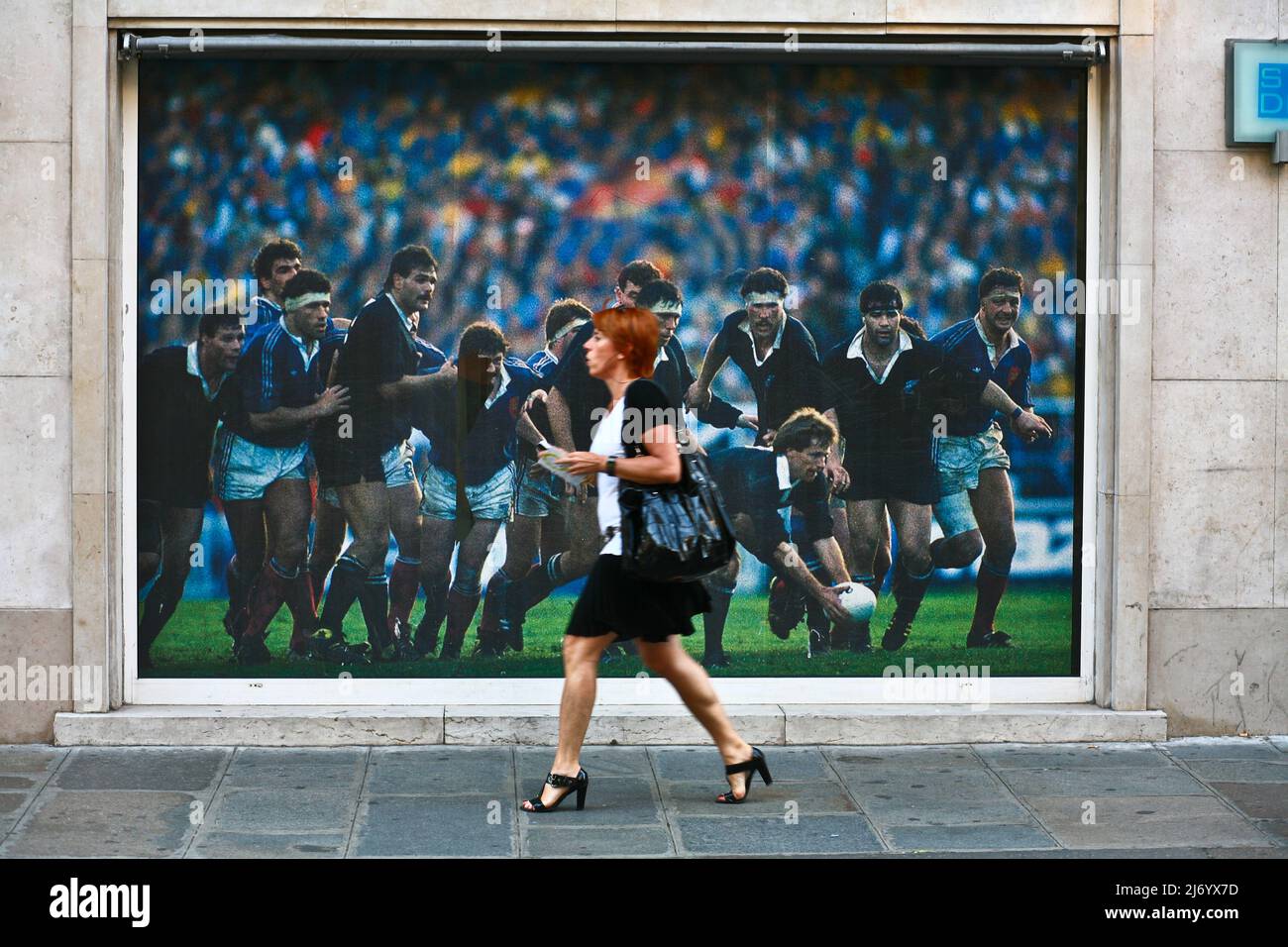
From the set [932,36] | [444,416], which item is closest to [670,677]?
[444,416]

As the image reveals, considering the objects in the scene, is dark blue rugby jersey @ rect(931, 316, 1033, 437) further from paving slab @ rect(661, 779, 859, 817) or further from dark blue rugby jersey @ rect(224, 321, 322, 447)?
dark blue rugby jersey @ rect(224, 321, 322, 447)

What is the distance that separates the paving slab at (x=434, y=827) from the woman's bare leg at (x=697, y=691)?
0.81 m

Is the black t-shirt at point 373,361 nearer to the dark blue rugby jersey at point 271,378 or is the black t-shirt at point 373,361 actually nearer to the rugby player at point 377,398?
the rugby player at point 377,398

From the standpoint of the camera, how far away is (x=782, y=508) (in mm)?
7992

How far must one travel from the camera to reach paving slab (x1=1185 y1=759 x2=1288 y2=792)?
7160 millimetres

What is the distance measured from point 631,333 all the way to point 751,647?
219 centimetres

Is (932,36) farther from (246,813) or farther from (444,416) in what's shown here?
(246,813)

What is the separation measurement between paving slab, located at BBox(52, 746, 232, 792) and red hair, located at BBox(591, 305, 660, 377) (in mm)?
2476

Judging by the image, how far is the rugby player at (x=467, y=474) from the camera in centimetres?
786

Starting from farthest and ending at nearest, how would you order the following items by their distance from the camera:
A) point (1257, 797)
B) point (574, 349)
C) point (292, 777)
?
point (574, 349) → point (292, 777) → point (1257, 797)

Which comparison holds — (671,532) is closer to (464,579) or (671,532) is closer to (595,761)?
(595,761)

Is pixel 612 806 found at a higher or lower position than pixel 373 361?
lower

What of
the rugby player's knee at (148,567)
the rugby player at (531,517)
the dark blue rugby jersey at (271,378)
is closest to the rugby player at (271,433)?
the dark blue rugby jersey at (271,378)

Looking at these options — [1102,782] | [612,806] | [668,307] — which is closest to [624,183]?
[668,307]
